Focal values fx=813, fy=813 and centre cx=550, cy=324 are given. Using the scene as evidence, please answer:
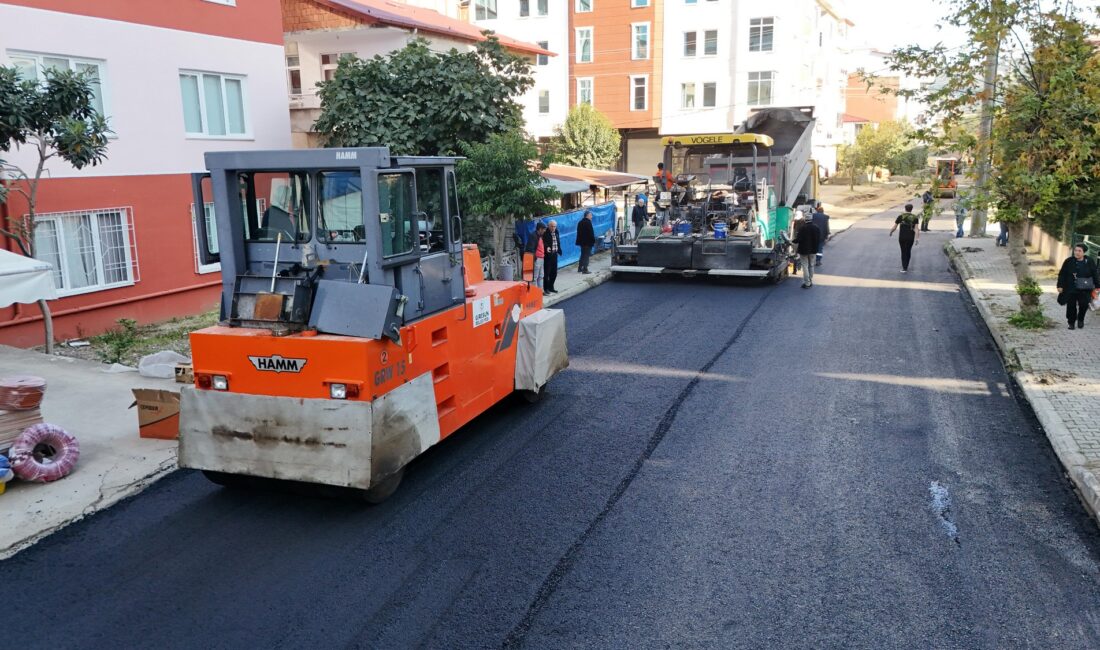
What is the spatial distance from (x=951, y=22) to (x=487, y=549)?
1156cm

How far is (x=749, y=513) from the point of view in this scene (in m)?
6.72

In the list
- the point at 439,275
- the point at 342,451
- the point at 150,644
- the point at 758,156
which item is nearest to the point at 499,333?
the point at 439,275

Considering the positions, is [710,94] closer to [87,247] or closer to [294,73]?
[294,73]

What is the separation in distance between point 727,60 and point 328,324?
3900 cm

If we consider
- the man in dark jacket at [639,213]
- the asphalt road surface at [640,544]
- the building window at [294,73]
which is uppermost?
the building window at [294,73]

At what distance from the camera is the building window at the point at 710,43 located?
41.5 m

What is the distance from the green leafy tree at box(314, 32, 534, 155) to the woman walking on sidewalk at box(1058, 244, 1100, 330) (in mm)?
10928

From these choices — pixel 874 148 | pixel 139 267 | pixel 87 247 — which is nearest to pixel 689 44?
pixel 874 148

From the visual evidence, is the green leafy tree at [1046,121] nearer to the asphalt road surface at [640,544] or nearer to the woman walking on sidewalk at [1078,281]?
the woman walking on sidewalk at [1078,281]

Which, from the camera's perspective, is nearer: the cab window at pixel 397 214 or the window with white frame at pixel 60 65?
the cab window at pixel 397 214

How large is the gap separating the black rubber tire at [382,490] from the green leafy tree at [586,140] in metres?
30.9

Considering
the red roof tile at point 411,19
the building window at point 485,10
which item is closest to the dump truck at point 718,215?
the red roof tile at point 411,19

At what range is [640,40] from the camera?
42.6 meters

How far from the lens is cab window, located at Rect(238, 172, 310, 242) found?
7.09 m
